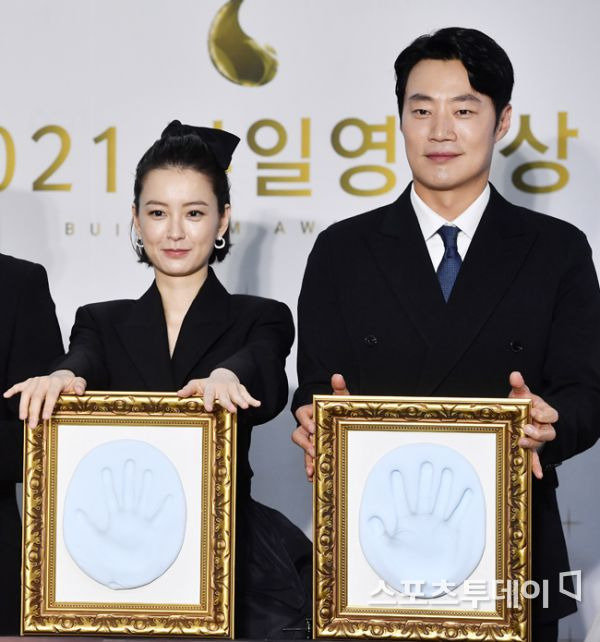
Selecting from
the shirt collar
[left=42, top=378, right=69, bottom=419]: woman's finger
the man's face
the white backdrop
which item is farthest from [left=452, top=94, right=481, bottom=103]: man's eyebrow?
the white backdrop

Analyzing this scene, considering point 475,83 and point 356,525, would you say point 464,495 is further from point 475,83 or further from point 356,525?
point 475,83

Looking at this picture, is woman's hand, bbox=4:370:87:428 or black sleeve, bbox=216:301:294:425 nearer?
woman's hand, bbox=4:370:87:428

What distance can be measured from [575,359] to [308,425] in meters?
0.49

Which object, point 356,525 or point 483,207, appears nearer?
point 356,525

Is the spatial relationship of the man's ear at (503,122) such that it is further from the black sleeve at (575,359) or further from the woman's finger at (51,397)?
the woman's finger at (51,397)

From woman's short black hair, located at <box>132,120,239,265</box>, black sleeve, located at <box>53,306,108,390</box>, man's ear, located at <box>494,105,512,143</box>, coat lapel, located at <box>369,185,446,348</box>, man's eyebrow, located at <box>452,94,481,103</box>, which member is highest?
man's eyebrow, located at <box>452,94,481,103</box>

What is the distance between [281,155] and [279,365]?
1576 mm

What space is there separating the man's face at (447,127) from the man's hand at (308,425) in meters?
0.48

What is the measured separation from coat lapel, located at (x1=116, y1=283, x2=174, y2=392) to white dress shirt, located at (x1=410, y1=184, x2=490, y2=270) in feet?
1.74

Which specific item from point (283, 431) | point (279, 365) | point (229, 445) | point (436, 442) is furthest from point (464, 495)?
point (283, 431)

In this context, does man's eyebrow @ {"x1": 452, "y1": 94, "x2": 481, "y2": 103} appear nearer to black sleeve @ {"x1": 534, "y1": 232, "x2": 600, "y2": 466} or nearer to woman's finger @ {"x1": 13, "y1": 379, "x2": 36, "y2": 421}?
black sleeve @ {"x1": 534, "y1": 232, "x2": 600, "y2": 466}

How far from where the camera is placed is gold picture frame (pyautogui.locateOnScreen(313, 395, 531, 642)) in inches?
68.5

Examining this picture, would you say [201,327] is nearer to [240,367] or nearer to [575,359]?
[240,367]

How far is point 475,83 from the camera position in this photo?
219cm
